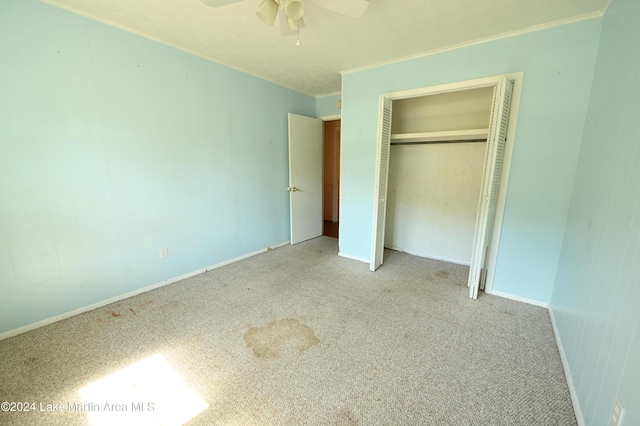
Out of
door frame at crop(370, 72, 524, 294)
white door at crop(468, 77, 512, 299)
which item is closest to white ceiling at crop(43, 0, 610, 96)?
door frame at crop(370, 72, 524, 294)

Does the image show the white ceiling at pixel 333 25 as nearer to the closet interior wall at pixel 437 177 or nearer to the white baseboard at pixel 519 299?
the closet interior wall at pixel 437 177

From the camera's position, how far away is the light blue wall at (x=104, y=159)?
1.79 m

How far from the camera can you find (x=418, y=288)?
267 centimetres

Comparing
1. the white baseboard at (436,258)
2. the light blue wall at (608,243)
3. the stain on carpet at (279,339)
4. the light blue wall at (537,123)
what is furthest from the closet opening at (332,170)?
the light blue wall at (608,243)

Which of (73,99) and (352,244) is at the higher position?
(73,99)

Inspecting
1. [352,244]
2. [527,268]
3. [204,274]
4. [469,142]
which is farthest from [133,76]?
[527,268]

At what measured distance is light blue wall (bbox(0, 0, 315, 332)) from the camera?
1.79 meters

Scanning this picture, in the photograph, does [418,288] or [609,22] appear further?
[418,288]

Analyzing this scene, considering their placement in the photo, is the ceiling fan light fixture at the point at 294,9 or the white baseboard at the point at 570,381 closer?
the white baseboard at the point at 570,381

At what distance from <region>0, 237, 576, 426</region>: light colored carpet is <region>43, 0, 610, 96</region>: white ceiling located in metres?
2.43

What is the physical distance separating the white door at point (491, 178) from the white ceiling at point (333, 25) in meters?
0.50

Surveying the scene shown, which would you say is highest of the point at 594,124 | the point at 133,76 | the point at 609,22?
the point at 609,22

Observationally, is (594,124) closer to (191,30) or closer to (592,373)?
(592,373)

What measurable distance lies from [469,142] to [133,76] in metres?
3.70
